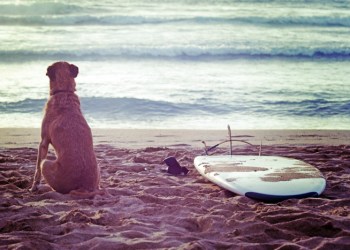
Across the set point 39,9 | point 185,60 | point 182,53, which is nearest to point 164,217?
point 185,60

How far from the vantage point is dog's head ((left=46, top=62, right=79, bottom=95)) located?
18.5ft

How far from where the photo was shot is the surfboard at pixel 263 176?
5.57 metres

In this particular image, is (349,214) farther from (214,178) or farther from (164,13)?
(164,13)

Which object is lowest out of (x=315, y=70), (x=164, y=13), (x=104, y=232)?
(x=104, y=232)

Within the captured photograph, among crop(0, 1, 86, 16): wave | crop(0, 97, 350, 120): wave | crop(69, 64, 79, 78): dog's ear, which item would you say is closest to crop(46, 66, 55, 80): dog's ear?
crop(69, 64, 79, 78): dog's ear

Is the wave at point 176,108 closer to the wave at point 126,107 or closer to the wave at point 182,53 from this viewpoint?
the wave at point 126,107

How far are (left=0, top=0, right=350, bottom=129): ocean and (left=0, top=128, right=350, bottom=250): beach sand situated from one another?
13.6 ft

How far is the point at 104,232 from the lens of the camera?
173 inches

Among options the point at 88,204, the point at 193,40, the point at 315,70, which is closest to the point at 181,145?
the point at 88,204

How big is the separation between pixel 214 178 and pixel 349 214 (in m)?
1.59

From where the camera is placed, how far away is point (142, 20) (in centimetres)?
2695

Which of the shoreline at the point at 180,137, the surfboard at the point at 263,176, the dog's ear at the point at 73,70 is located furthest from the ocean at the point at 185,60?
the dog's ear at the point at 73,70

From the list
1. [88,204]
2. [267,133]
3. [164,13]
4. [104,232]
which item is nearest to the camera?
[104,232]

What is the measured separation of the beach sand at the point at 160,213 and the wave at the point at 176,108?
14.3ft
